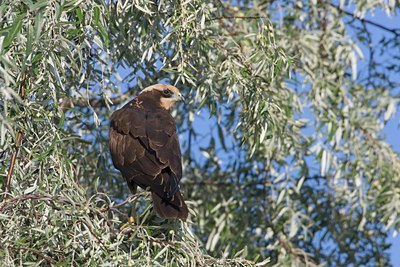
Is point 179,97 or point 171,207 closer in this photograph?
point 171,207

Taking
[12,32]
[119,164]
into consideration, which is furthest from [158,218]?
[12,32]

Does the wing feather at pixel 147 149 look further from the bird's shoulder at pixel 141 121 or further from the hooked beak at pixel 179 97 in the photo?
the hooked beak at pixel 179 97

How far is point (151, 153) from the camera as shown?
6332 millimetres

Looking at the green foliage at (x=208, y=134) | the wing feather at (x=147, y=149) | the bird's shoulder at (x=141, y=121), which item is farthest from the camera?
the bird's shoulder at (x=141, y=121)

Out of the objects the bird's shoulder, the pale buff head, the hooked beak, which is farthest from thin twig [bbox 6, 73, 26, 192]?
the hooked beak

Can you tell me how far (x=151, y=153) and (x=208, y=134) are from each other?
2.77 meters

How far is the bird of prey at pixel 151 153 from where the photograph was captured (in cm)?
592

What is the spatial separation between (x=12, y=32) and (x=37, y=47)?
48cm

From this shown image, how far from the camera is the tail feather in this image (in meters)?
5.73

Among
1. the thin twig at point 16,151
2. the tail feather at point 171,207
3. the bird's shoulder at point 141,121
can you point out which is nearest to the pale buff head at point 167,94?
the bird's shoulder at point 141,121

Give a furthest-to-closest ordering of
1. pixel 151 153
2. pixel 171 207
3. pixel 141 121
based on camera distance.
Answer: pixel 141 121 < pixel 151 153 < pixel 171 207

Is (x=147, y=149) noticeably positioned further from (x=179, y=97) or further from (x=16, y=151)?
(x=16, y=151)

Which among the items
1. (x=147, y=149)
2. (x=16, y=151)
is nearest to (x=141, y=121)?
(x=147, y=149)

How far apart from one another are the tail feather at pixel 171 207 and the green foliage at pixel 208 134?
0.07 m
